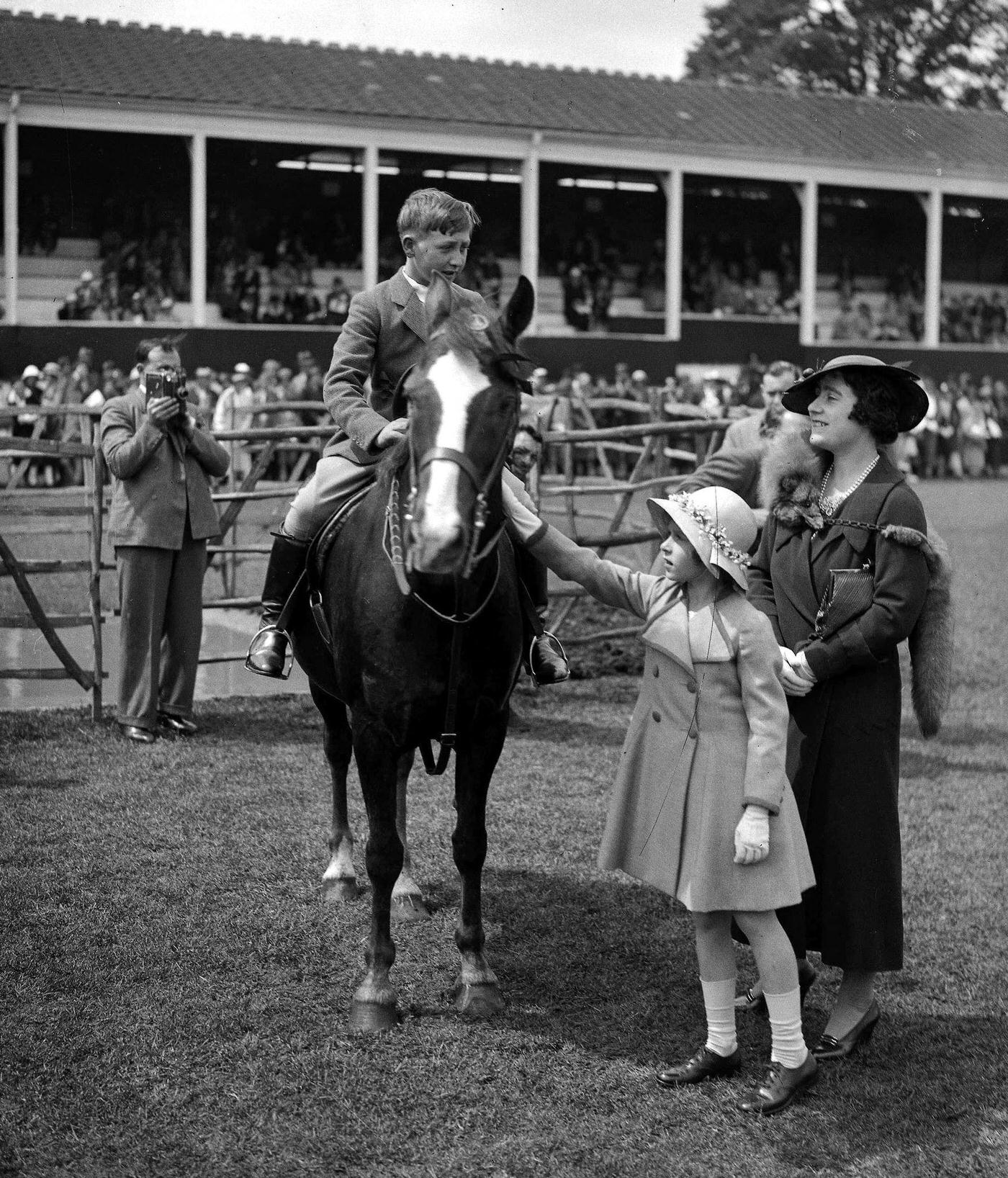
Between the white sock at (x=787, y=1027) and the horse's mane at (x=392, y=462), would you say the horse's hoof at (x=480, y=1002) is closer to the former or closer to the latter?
the white sock at (x=787, y=1027)

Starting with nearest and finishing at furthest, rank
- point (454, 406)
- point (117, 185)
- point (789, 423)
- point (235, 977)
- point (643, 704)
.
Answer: point (454, 406)
point (643, 704)
point (235, 977)
point (789, 423)
point (117, 185)

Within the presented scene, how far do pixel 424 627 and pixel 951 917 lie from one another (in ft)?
8.81

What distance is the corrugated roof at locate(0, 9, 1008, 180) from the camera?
29.5 metres

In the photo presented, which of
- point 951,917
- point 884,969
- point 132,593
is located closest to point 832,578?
point 884,969

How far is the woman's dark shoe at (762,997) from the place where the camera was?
4.93m

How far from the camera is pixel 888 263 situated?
4359 centimetres

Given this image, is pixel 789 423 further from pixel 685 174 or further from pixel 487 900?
pixel 685 174

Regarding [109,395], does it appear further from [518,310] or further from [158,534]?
[518,310]

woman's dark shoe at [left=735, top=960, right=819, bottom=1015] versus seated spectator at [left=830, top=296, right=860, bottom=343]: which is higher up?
seated spectator at [left=830, top=296, right=860, bottom=343]

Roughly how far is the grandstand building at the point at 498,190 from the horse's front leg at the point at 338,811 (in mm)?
23457

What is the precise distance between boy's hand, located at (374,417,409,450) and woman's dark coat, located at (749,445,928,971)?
4.34 feet

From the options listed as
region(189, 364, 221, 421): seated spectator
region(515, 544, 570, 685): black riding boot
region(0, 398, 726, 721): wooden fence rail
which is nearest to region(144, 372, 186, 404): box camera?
region(0, 398, 726, 721): wooden fence rail

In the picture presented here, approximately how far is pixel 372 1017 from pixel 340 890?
134cm

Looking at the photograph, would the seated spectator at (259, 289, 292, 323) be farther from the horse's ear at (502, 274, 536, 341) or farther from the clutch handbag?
the clutch handbag
